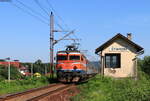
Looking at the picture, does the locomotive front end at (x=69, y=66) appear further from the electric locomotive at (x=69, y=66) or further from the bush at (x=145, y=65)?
the bush at (x=145, y=65)

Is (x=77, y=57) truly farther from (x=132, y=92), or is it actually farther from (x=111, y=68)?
(x=132, y=92)

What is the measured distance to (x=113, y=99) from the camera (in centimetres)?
1301

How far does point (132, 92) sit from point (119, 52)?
47.2ft

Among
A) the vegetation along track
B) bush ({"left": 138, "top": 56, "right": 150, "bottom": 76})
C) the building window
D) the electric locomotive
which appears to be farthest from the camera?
bush ({"left": 138, "top": 56, "right": 150, "bottom": 76})

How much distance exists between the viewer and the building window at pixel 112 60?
91.5 feet

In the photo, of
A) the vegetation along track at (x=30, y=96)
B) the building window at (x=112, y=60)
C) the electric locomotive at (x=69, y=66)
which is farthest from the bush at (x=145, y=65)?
the vegetation along track at (x=30, y=96)

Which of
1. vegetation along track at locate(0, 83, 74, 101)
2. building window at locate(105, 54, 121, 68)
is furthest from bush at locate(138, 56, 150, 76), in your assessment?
vegetation along track at locate(0, 83, 74, 101)

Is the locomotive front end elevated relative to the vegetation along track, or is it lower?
elevated

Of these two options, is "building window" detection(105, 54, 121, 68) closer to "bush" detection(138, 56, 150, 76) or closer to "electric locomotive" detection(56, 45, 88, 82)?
"electric locomotive" detection(56, 45, 88, 82)

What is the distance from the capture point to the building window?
27875 mm

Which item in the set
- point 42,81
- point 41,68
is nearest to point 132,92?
point 42,81

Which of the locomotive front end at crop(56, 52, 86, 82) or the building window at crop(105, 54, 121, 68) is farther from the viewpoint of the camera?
the building window at crop(105, 54, 121, 68)

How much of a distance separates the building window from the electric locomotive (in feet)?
7.98

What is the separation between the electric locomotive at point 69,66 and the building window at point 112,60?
2432 mm
